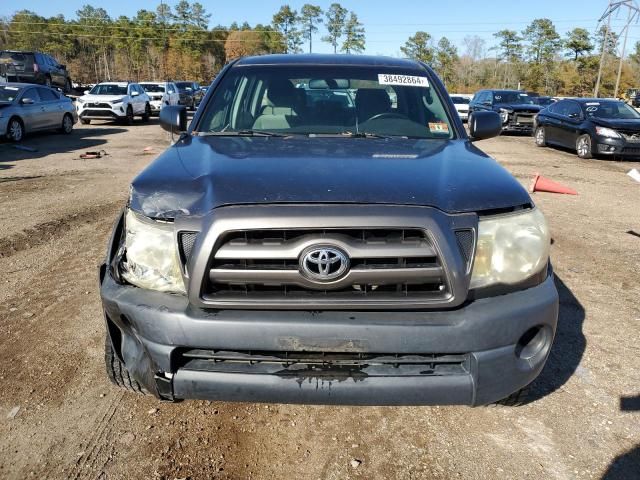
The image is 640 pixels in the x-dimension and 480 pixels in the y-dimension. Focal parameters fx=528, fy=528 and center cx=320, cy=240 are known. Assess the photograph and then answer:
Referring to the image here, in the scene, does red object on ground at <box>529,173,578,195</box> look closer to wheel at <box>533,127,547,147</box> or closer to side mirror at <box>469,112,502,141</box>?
side mirror at <box>469,112,502,141</box>

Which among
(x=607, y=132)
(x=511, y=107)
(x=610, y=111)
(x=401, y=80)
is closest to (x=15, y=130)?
(x=401, y=80)

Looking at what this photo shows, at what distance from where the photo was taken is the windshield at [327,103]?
3.38m

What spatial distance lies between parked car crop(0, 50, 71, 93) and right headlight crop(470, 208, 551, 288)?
27271 mm

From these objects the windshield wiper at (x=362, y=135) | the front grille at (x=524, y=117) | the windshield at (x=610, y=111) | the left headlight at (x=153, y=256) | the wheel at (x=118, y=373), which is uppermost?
the windshield wiper at (x=362, y=135)

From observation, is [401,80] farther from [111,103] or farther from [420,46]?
[420,46]

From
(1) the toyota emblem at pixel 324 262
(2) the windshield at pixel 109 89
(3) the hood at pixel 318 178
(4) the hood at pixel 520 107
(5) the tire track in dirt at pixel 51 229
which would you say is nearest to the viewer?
(1) the toyota emblem at pixel 324 262

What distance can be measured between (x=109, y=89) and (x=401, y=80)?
20113mm

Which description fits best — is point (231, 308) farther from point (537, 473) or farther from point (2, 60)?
point (2, 60)

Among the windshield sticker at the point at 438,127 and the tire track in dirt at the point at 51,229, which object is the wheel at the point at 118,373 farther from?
the tire track in dirt at the point at 51,229

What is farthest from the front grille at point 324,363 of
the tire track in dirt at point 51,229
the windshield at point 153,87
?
the windshield at point 153,87

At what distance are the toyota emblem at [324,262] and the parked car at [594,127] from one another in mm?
13612

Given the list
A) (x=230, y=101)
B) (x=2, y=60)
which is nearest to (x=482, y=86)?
(x=2, y=60)

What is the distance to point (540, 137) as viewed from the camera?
16641 mm

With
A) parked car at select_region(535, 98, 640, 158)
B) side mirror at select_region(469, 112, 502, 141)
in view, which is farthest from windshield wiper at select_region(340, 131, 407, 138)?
parked car at select_region(535, 98, 640, 158)
